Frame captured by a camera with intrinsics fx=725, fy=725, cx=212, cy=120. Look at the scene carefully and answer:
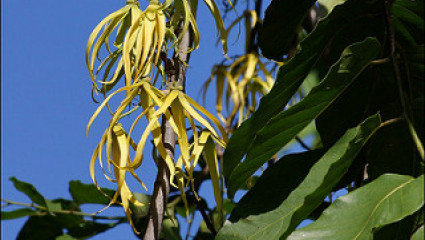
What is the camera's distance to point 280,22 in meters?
1.01

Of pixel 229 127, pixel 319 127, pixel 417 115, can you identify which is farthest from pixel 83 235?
pixel 417 115

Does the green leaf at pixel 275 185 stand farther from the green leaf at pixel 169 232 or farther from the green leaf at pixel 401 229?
the green leaf at pixel 169 232

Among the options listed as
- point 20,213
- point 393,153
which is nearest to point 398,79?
point 393,153

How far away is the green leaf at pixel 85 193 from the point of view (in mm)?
1460

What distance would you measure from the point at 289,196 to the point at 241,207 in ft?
0.21

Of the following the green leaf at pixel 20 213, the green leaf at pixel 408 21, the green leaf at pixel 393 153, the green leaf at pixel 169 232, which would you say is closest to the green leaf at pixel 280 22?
the green leaf at pixel 408 21

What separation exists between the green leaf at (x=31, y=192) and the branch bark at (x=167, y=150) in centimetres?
71

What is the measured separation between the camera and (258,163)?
2.56 ft

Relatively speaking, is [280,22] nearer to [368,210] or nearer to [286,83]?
[286,83]

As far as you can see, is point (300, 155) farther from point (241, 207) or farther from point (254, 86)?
point (254, 86)

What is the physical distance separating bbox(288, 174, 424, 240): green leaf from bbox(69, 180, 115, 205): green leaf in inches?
33.1

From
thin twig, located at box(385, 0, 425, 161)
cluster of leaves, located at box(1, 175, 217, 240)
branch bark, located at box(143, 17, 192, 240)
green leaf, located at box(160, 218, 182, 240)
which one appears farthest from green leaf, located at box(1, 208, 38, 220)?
thin twig, located at box(385, 0, 425, 161)

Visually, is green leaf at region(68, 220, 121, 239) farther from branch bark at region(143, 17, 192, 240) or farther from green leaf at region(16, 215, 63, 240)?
branch bark at region(143, 17, 192, 240)

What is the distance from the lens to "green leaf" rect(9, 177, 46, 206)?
143 centimetres
